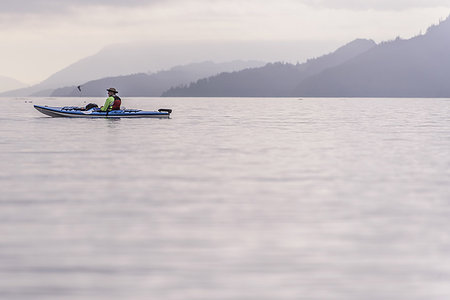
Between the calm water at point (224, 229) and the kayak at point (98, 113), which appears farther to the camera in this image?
the kayak at point (98, 113)

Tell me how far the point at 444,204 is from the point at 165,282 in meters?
7.92

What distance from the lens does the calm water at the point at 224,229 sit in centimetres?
832

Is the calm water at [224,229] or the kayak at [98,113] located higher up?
the calm water at [224,229]

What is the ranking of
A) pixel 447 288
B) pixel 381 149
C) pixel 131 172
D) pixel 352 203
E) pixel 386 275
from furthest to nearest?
pixel 381 149 < pixel 131 172 < pixel 352 203 < pixel 386 275 < pixel 447 288

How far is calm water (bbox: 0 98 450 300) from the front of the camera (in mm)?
8320

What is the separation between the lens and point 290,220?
1246 centimetres

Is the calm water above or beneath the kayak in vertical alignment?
above

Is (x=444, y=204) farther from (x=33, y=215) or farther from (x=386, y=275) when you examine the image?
(x=33, y=215)

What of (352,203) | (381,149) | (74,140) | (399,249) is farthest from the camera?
(74,140)

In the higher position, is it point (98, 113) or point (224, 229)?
point (224, 229)

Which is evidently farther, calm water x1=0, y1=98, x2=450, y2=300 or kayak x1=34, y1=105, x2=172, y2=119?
kayak x1=34, y1=105, x2=172, y2=119

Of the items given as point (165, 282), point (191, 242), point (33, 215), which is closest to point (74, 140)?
point (33, 215)

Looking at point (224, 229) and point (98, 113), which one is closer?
point (224, 229)

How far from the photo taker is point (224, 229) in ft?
38.1
